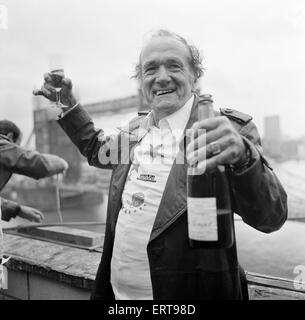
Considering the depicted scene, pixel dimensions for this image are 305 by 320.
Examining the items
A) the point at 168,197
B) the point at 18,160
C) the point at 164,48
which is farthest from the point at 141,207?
the point at 18,160

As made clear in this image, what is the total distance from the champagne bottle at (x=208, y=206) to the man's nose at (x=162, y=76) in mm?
302

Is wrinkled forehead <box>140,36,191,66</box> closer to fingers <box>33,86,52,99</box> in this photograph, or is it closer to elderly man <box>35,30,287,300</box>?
elderly man <box>35,30,287,300</box>

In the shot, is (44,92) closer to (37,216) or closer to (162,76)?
(162,76)

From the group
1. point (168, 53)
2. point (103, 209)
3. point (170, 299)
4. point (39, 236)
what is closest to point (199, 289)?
point (170, 299)

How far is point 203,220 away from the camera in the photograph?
2.64 feet

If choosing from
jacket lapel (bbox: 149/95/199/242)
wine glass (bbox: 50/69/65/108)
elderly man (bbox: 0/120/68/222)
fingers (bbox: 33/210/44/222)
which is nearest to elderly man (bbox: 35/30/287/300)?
jacket lapel (bbox: 149/95/199/242)

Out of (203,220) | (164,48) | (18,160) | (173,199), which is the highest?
(164,48)

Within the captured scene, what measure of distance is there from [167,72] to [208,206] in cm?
58

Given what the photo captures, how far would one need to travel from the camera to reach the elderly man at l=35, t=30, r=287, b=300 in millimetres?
923

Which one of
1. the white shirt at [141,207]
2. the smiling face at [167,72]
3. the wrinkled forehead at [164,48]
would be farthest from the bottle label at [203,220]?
the wrinkled forehead at [164,48]

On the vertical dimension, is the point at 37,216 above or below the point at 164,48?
below

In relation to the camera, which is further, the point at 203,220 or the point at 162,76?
the point at 162,76

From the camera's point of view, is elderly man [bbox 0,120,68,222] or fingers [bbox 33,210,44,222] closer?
elderly man [bbox 0,120,68,222]

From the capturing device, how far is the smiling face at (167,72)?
1139 mm
